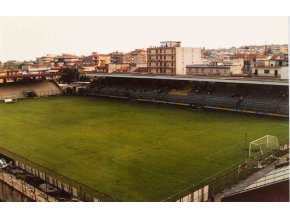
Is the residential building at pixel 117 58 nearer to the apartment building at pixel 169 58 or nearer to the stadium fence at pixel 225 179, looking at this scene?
the apartment building at pixel 169 58

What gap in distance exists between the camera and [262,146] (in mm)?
22297

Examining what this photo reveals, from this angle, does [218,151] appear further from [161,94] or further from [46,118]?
[161,94]

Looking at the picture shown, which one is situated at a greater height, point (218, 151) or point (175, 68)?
point (175, 68)

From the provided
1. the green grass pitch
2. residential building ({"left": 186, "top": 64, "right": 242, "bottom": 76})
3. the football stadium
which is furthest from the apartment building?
the green grass pitch

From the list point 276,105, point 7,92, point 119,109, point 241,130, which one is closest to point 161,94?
point 119,109

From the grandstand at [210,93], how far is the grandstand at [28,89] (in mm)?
7528

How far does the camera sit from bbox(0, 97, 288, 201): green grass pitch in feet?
58.5

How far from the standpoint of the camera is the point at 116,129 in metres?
29.5

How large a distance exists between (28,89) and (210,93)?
1208 inches

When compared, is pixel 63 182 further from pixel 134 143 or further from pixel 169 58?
pixel 169 58

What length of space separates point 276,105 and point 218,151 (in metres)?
15.9

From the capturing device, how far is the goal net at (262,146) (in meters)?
21.3

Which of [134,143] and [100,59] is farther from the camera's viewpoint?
[100,59]

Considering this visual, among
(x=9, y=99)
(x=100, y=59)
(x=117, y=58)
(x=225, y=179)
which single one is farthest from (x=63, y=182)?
(x=117, y=58)
